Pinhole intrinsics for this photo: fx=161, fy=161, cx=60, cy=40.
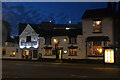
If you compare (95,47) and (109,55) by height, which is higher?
(95,47)

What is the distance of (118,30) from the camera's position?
741 cm

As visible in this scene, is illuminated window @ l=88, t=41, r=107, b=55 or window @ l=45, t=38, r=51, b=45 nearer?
illuminated window @ l=88, t=41, r=107, b=55

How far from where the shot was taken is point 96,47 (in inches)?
1233

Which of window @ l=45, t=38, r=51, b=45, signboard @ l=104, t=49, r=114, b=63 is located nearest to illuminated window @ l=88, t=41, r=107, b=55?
window @ l=45, t=38, r=51, b=45

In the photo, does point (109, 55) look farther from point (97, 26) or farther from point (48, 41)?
point (48, 41)

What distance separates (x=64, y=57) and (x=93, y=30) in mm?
8398

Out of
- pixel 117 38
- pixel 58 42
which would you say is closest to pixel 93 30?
pixel 58 42

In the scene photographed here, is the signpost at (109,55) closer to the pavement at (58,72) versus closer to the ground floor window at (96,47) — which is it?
the pavement at (58,72)

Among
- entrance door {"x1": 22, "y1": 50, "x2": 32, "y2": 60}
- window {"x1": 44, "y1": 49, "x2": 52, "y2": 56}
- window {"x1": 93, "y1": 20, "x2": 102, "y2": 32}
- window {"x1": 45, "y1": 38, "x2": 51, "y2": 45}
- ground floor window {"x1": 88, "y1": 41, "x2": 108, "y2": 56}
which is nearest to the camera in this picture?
ground floor window {"x1": 88, "y1": 41, "x2": 108, "y2": 56}

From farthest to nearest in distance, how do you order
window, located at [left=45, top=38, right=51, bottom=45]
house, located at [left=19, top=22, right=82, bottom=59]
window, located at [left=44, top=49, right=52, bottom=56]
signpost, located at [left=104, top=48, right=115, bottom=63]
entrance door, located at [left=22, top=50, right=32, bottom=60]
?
1. entrance door, located at [left=22, top=50, right=32, bottom=60]
2. window, located at [left=45, top=38, right=51, bottom=45]
3. window, located at [left=44, top=49, right=52, bottom=56]
4. house, located at [left=19, top=22, right=82, bottom=59]
5. signpost, located at [left=104, top=48, right=115, bottom=63]

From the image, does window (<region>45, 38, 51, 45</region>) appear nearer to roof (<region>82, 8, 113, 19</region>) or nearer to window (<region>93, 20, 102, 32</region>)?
roof (<region>82, 8, 113, 19</region>)

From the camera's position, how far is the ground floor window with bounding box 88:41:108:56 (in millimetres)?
30936

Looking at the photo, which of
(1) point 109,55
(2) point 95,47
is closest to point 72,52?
(2) point 95,47

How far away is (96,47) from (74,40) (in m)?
5.02
